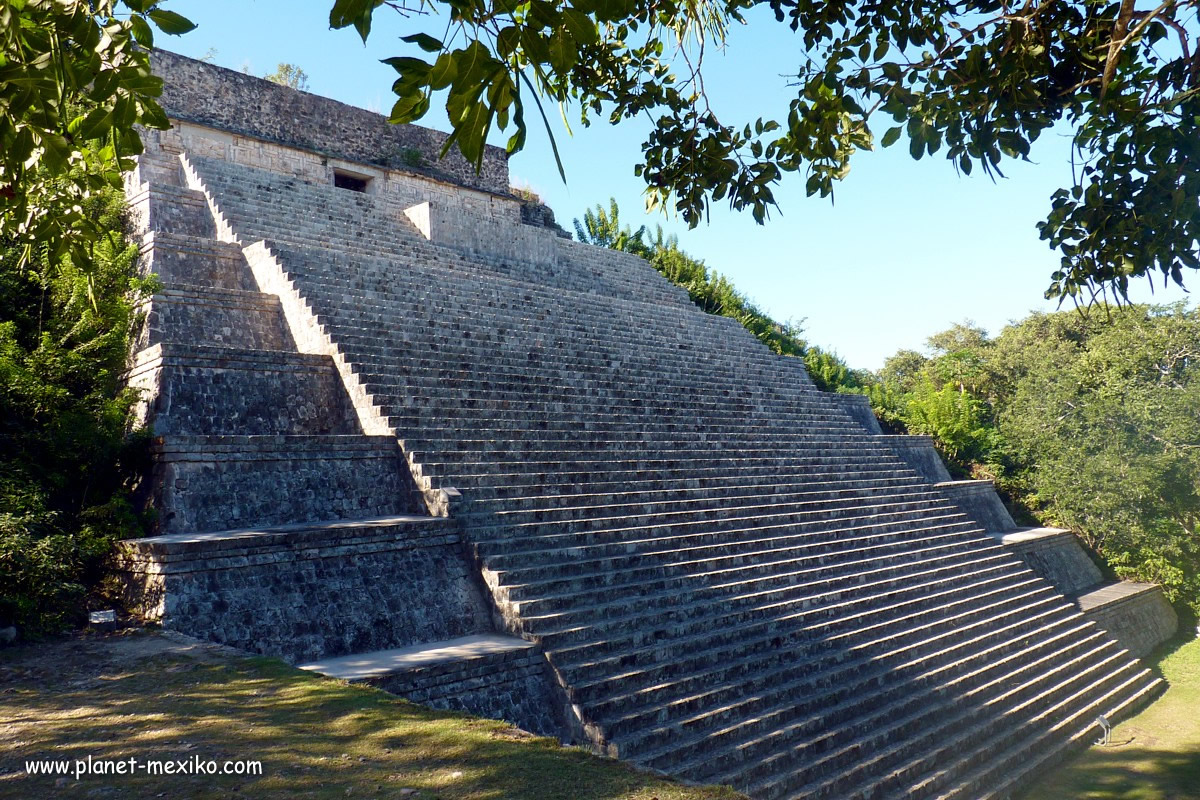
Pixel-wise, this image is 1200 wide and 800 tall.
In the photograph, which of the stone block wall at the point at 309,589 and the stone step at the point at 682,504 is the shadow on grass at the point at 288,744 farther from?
the stone step at the point at 682,504

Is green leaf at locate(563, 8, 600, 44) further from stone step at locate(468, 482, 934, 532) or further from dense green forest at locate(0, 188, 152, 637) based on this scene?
stone step at locate(468, 482, 934, 532)

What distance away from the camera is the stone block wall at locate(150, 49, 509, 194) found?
1438 cm

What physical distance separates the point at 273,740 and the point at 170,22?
304cm

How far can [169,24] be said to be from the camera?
2518 mm

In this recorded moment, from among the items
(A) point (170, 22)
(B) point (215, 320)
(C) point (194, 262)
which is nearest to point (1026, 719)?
(A) point (170, 22)

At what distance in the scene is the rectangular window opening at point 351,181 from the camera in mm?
16672

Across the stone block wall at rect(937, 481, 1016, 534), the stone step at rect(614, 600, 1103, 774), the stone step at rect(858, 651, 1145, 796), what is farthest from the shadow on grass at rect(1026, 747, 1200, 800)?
the stone block wall at rect(937, 481, 1016, 534)

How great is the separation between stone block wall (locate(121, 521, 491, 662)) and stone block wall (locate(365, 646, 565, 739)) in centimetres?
77

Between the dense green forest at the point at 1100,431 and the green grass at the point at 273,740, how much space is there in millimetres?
13437

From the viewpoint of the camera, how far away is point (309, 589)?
5875 mm

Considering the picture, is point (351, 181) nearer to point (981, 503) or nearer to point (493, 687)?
point (981, 503)

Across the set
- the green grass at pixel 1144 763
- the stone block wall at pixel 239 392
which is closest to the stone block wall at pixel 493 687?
the stone block wall at pixel 239 392

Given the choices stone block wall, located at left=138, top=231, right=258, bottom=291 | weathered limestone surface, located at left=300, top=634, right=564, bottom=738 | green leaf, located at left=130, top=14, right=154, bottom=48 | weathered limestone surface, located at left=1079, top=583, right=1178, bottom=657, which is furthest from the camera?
weathered limestone surface, located at left=1079, top=583, right=1178, bottom=657

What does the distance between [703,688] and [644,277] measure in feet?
41.7
